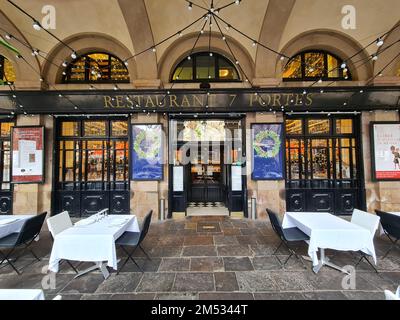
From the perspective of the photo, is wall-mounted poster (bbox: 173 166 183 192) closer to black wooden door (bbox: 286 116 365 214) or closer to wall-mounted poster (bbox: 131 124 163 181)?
wall-mounted poster (bbox: 131 124 163 181)

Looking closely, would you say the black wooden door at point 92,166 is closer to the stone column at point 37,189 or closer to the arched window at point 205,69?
the stone column at point 37,189

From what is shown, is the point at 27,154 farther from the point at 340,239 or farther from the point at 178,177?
the point at 340,239

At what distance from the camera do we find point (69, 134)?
632 centimetres

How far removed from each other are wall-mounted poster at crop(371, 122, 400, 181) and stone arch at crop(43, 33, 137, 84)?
763 centimetres

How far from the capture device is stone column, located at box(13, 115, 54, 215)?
5.80 m

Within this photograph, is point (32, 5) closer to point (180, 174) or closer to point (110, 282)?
point (180, 174)

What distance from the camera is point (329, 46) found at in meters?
5.93

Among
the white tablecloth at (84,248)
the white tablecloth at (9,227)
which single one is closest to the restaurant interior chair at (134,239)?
the white tablecloth at (84,248)

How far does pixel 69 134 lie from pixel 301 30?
789 centimetres

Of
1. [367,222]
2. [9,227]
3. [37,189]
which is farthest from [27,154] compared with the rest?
[367,222]

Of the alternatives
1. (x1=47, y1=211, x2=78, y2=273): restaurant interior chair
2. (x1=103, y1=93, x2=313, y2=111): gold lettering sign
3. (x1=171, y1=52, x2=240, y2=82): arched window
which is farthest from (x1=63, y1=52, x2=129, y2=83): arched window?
(x1=47, y1=211, x2=78, y2=273): restaurant interior chair

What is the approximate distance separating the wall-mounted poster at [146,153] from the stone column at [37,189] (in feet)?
8.75

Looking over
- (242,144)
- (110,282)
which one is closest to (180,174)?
(242,144)

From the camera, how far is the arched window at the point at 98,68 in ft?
20.6
